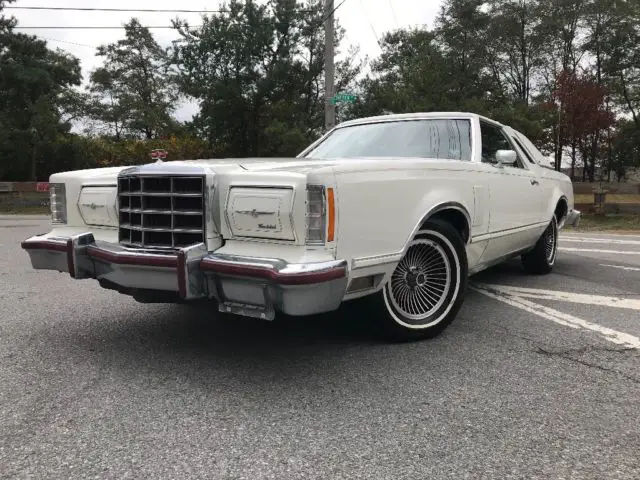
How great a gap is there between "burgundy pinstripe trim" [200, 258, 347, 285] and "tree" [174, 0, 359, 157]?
24.5 metres

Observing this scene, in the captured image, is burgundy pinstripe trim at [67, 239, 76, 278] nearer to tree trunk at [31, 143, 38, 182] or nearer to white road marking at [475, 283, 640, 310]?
white road marking at [475, 283, 640, 310]

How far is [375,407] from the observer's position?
264 centimetres

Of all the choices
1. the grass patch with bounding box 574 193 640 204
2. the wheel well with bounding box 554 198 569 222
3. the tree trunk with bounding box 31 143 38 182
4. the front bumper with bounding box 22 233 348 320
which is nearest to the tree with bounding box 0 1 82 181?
the tree trunk with bounding box 31 143 38 182

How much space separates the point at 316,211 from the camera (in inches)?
109

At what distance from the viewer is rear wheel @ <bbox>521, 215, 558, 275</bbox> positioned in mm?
5945

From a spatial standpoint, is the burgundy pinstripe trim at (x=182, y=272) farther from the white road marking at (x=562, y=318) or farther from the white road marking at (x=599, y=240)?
the white road marking at (x=599, y=240)

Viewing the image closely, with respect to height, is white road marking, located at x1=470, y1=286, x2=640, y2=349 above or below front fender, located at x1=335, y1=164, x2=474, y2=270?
below

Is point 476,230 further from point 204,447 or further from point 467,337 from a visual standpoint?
point 204,447

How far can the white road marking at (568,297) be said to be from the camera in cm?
470

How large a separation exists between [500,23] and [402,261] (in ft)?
133

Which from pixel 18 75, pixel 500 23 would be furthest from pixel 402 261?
pixel 500 23

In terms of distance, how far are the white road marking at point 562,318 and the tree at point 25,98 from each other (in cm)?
2786

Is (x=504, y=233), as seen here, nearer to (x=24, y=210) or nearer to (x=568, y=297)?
(x=568, y=297)

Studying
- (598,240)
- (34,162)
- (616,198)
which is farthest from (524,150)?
(34,162)
